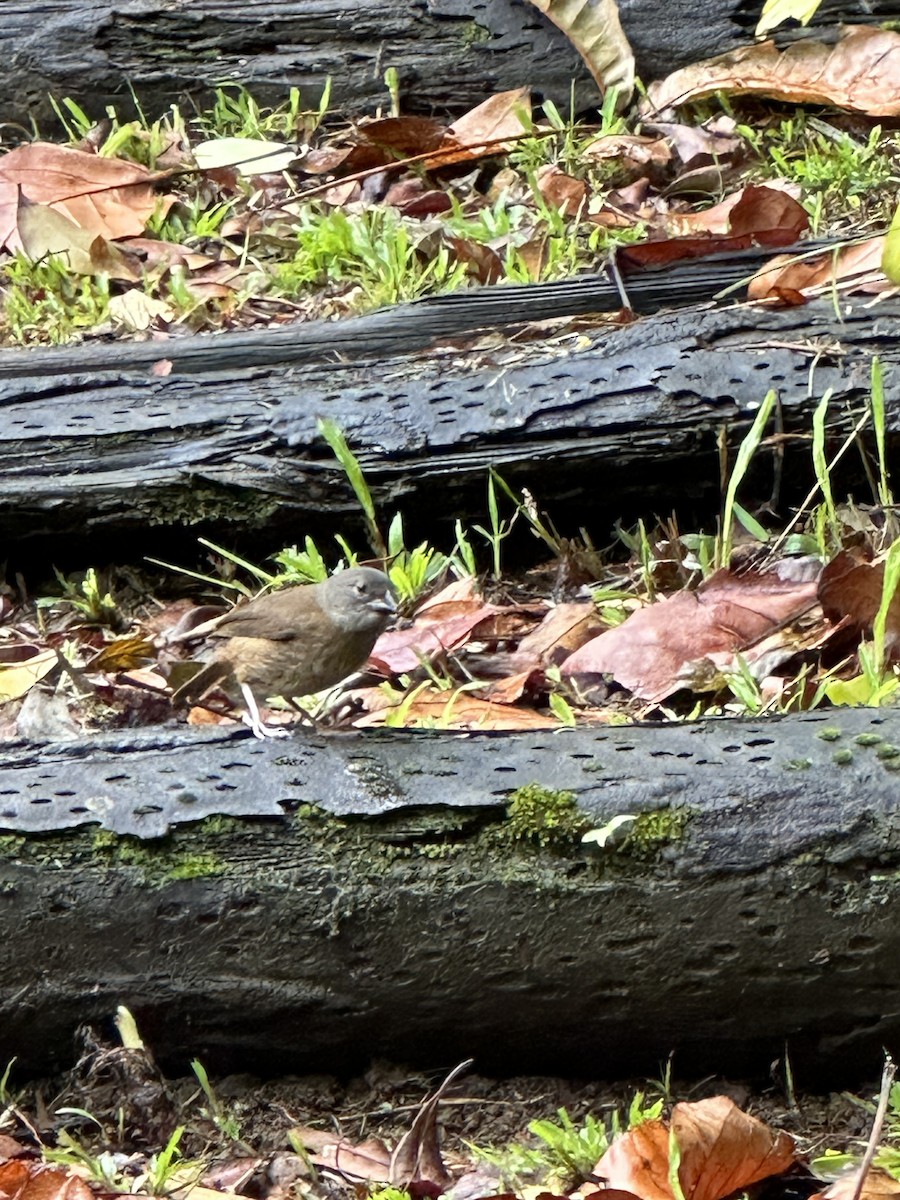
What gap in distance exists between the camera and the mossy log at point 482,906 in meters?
2.74

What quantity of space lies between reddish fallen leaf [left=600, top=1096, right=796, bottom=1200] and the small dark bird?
4.68ft

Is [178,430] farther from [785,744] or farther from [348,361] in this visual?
[785,744]

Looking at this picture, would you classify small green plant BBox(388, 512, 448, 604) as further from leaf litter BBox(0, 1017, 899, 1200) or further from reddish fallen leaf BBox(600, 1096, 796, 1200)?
reddish fallen leaf BBox(600, 1096, 796, 1200)

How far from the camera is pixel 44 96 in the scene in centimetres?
693

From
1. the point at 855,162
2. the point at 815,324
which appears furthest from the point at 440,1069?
the point at 855,162

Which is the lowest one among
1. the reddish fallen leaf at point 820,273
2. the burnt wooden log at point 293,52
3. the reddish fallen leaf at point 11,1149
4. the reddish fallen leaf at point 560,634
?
the reddish fallen leaf at point 560,634

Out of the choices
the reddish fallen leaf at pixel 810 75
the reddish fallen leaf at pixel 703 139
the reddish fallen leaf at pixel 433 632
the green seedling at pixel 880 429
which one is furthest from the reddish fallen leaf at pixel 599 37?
the reddish fallen leaf at pixel 433 632

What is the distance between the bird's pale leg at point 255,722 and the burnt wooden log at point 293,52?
3601 mm

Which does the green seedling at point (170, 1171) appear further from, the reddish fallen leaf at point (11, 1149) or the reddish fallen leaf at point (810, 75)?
the reddish fallen leaf at point (810, 75)

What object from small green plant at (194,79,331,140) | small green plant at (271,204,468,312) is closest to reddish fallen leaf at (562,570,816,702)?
small green plant at (271,204,468,312)

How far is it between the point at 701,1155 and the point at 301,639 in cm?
157

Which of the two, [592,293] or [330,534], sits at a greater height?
[592,293]

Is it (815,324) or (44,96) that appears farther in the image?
(44,96)

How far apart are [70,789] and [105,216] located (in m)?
3.87
